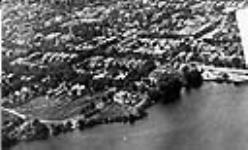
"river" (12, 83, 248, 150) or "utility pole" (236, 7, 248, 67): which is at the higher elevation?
"utility pole" (236, 7, 248, 67)

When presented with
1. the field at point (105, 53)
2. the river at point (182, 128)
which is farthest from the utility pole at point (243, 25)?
the river at point (182, 128)

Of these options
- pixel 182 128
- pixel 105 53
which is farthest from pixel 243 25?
pixel 105 53

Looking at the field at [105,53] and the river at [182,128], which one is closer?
the river at [182,128]

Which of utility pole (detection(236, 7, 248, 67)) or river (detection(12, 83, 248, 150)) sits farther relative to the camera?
utility pole (detection(236, 7, 248, 67))

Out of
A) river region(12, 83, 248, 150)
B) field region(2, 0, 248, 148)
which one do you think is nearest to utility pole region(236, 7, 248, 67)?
field region(2, 0, 248, 148)

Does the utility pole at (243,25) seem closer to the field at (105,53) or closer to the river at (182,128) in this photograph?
the field at (105,53)

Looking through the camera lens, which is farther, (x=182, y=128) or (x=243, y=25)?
(x=243, y=25)

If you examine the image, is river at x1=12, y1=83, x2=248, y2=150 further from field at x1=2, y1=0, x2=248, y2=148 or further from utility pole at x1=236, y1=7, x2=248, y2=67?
utility pole at x1=236, y1=7, x2=248, y2=67

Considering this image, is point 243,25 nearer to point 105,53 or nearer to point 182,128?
point 182,128

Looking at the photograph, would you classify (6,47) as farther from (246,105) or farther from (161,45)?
(246,105)
